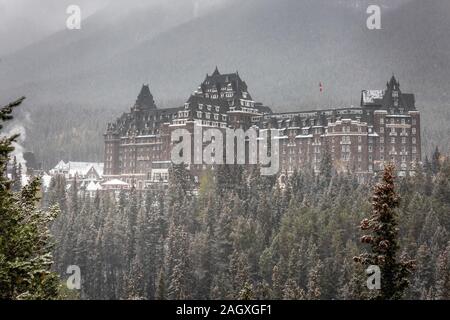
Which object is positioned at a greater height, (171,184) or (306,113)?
(306,113)

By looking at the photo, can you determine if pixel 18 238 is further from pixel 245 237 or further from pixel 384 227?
pixel 245 237

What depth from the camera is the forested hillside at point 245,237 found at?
92125 millimetres

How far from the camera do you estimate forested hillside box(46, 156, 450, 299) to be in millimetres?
92125

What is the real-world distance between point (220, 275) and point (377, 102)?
Result: 2649 inches

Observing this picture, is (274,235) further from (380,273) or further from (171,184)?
(380,273)

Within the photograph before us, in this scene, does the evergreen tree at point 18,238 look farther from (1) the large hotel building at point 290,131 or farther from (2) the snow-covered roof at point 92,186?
(2) the snow-covered roof at point 92,186

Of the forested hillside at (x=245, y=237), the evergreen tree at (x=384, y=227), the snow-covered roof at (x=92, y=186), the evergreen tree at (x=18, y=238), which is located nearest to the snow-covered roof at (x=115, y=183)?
the snow-covered roof at (x=92, y=186)

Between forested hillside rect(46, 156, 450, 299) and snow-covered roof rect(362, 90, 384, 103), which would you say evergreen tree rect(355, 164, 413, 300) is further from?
snow-covered roof rect(362, 90, 384, 103)

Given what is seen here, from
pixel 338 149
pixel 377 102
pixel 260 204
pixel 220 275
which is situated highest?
pixel 377 102

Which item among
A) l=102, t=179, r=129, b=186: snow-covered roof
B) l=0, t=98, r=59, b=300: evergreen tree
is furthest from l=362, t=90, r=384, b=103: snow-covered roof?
l=0, t=98, r=59, b=300: evergreen tree

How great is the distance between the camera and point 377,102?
497ft

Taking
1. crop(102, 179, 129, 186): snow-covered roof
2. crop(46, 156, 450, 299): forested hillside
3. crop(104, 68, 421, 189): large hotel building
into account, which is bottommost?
crop(46, 156, 450, 299): forested hillside
